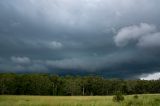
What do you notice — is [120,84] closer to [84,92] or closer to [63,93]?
[84,92]

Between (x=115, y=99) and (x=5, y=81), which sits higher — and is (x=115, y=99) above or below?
below

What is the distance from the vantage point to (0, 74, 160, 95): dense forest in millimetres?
159625

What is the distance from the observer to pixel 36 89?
164 meters

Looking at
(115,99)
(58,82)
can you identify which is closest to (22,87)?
(58,82)

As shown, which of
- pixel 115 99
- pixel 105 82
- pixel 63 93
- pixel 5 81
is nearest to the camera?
pixel 115 99

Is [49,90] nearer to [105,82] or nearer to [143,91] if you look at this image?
[105,82]

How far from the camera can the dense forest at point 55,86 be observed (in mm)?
159625

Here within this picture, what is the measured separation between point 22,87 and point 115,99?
409 ft

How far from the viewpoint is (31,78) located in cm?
16888

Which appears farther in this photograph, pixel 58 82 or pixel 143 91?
pixel 143 91

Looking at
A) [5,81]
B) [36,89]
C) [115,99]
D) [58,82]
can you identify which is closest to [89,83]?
[58,82]

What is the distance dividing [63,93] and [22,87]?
26.8 metres

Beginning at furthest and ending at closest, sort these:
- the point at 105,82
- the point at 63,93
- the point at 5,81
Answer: the point at 105,82 < the point at 63,93 < the point at 5,81

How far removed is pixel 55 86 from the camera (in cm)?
17575
